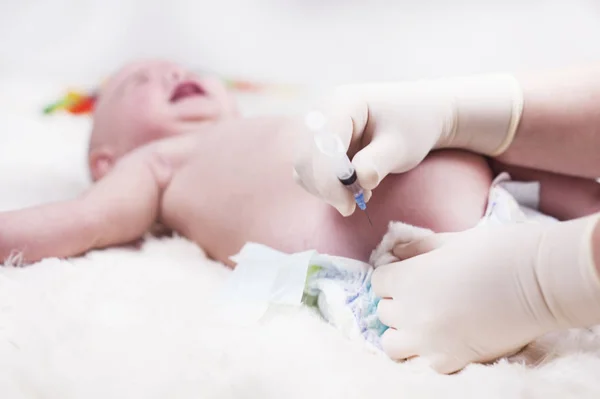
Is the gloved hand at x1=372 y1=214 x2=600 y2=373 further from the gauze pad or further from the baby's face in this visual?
the baby's face

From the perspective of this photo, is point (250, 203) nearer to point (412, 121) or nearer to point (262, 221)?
point (262, 221)

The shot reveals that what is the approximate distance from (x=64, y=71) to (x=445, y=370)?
155cm

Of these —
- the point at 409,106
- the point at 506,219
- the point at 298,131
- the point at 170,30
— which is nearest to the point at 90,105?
the point at 170,30

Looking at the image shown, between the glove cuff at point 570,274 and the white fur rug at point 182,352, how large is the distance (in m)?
0.07

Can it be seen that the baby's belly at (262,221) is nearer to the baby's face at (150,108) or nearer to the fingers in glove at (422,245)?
the fingers in glove at (422,245)

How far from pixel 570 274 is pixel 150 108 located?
3.34 feet

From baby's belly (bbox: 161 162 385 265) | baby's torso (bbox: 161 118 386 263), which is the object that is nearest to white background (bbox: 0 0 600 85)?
baby's torso (bbox: 161 118 386 263)

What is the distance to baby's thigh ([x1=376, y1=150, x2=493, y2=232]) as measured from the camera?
2.60ft

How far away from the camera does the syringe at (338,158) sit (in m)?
0.67

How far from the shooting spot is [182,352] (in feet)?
2.15

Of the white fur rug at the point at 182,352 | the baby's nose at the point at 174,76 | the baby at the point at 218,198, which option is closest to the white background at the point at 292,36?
the baby's nose at the point at 174,76

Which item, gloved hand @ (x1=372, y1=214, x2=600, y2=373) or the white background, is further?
the white background

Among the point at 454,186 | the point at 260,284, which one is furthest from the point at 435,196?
the point at 260,284

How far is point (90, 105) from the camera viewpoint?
174cm
